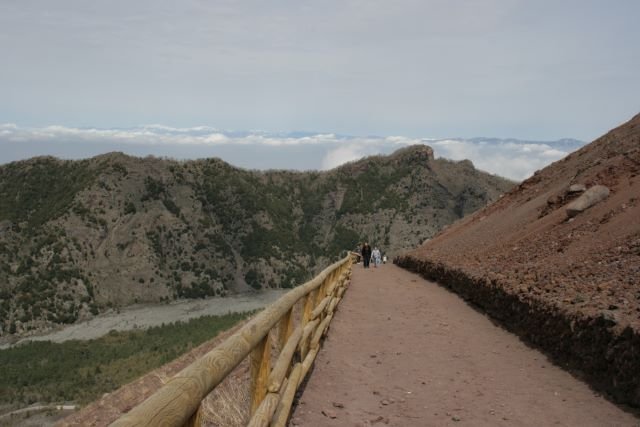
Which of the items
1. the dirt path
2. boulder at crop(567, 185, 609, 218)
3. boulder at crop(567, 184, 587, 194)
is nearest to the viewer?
the dirt path

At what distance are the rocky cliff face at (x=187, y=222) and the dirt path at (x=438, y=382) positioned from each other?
101 meters

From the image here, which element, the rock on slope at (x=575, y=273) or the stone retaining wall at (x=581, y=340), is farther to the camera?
the rock on slope at (x=575, y=273)

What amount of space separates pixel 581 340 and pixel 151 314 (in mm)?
107724

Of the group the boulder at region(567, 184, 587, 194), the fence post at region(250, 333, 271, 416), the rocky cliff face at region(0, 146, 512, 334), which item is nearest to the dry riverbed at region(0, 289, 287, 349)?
the rocky cliff face at region(0, 146, 512, 334)

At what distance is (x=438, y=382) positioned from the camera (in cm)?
730

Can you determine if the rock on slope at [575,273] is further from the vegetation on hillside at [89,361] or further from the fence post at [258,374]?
the vegetation on hillside at [89,361]

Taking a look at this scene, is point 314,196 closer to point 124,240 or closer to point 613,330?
point 124,240

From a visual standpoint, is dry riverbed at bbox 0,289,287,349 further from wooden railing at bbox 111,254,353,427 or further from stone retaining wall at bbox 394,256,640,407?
wooden railing at bbox 111,254,353,427

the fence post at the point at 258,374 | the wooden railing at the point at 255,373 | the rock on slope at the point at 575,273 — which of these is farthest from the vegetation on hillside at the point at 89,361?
the fence post at the point at 258,374

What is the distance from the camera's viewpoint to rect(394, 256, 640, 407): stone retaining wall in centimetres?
632

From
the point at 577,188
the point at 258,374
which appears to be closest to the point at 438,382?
the point at 258,374

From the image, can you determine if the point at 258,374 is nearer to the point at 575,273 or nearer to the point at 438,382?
the point at 438,382

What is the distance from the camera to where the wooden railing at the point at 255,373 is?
211cm

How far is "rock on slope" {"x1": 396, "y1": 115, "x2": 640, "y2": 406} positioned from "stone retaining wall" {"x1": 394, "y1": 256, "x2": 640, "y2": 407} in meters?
0.01
